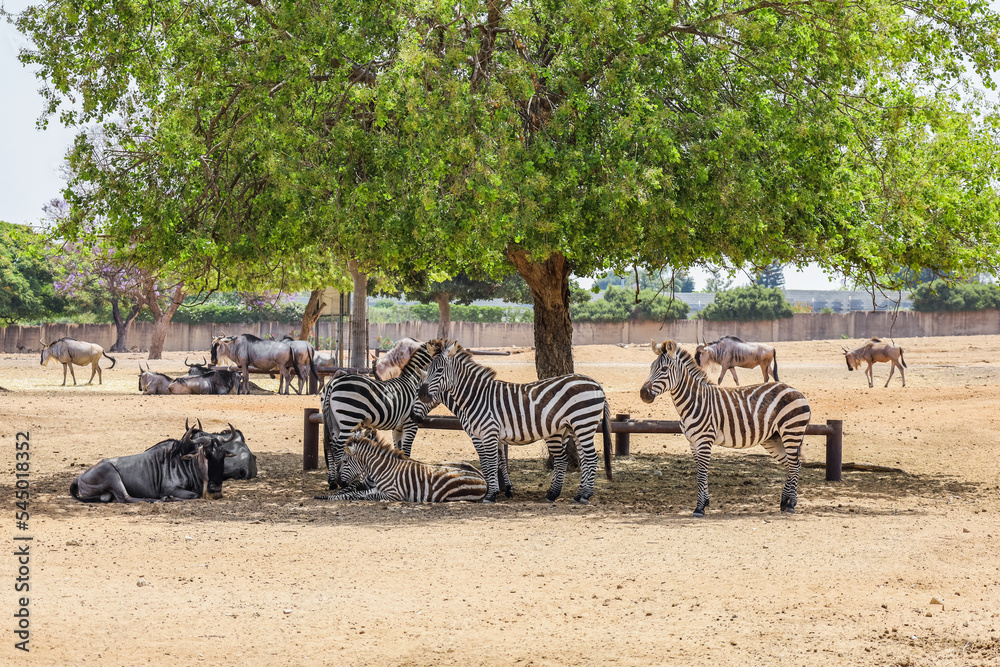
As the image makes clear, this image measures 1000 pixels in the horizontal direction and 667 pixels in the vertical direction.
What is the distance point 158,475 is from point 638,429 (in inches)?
245

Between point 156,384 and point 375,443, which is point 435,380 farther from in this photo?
point 156,384

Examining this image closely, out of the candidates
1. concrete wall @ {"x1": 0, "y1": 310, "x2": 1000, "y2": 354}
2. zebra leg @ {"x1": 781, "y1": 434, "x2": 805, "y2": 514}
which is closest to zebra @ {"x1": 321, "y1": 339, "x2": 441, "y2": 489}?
zebra leg @ {"x1": 781, "y1": 434, "x2": 805, "y2": 514}

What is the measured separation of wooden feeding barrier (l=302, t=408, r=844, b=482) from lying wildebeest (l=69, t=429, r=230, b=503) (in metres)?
2.42

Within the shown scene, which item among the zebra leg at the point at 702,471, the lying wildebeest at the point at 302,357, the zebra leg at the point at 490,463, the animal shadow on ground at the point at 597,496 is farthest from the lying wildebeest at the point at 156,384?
the zebra leg at the point at 702,471

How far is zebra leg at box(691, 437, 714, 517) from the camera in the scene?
433 inches

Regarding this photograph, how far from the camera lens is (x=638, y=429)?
13.3m

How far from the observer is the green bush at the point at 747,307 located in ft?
230

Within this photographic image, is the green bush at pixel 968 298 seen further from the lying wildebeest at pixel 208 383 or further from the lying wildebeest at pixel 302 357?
the lying wildebeest at pixel 208 383

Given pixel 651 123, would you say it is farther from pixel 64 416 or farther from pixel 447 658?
pixel 64 416

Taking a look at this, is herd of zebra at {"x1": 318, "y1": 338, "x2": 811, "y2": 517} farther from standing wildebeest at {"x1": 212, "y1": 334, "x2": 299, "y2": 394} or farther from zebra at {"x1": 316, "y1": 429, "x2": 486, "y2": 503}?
standing wildebeest at {"x1": 212, "y1": 334, "x2": 299, "y2": 394}

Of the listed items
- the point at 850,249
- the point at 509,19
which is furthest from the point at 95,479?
the point at 850,249

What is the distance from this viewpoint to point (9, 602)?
6.86 meters

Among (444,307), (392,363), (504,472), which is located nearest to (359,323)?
(392,363)

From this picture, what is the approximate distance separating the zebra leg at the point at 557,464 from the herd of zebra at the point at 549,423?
13 millimetres
